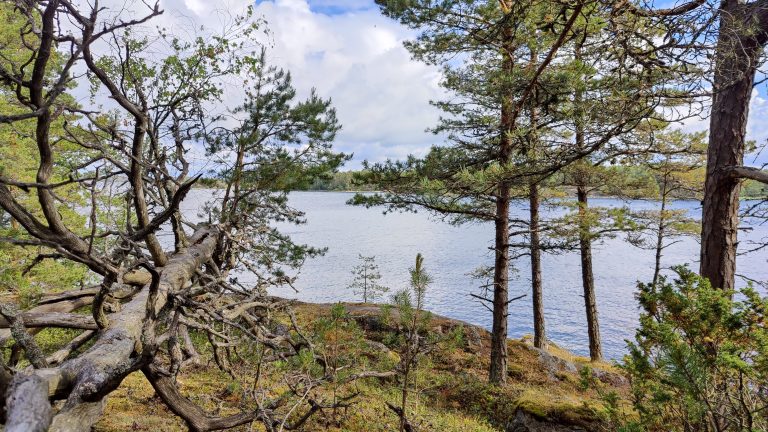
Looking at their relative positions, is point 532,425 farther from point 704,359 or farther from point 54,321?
point 54,321

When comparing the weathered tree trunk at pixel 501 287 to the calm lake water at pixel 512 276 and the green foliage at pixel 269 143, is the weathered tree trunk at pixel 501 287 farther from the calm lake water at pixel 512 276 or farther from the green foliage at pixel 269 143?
the green foliage at pixel 269 143

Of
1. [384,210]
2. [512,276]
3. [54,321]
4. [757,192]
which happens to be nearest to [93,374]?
[54,321]

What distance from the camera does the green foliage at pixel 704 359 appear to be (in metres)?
2.28

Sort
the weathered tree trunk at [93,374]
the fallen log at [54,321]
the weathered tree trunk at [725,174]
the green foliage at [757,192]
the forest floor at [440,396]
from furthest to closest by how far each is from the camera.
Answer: the forest floor at [440,396] → the green foliage at [757,192] → the weathered tree trunk at [725,174] → the fallen log at [54,321] → the weathered tree trunk at [93,374]

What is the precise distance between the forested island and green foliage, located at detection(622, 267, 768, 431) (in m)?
0.02

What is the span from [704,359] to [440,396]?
623 cm

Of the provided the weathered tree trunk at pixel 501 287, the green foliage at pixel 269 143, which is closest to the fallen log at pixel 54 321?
the green foliage at pixel 269 143

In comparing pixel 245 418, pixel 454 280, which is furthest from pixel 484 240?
pixel 245 418

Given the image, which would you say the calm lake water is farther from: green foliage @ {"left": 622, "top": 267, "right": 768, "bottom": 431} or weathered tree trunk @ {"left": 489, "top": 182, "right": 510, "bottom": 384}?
green foliage @ {"left": 622, "top": 267, "right": 768, "bottom": 431}

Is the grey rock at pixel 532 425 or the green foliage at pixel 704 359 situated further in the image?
the grey rock at pixel 532 425

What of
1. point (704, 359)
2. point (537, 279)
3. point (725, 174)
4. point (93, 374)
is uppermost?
point (725, 174)

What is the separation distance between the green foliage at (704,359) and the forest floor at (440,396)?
61 cm

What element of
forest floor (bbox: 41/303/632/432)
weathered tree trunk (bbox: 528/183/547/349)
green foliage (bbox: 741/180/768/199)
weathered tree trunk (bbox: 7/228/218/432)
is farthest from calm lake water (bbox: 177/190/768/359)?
weathered tree trunk (bbox: 7/228/218/432)

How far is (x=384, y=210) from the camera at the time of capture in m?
7.96
